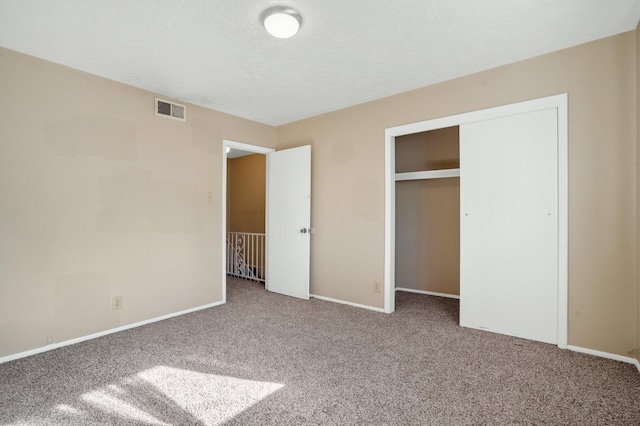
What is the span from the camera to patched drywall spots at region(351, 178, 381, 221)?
3645mm

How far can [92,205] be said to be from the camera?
2869mm

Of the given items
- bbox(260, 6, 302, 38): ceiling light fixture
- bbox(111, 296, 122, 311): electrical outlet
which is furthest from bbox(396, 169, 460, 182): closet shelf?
bbox(111, 296, 122, 311): electrical outlet

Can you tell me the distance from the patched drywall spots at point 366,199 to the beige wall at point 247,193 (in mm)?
3037

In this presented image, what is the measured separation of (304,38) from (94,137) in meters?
2.12

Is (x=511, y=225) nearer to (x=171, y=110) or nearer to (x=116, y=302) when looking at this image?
(x=171, y=110)

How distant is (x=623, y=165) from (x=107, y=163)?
4.30 metres

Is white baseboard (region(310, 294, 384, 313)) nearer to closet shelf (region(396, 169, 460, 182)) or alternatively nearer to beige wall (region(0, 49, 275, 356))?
beige wall (region(0, 49, 275, 356))

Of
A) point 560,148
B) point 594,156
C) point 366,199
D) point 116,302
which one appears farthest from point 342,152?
point 116,302

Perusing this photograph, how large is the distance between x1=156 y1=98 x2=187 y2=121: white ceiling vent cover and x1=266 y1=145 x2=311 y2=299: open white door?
1358 mm

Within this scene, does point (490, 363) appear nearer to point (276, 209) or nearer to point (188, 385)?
point (188, 385)

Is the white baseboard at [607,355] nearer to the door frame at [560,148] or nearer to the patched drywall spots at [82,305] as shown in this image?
the door frame at [560,148]

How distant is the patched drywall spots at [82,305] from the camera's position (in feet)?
8.81

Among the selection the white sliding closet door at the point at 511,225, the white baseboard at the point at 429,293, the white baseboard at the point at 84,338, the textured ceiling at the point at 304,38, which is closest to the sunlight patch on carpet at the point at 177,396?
the white baseboard at the point at 84,338

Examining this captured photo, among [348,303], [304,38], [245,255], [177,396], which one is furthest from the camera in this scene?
[245,255]
